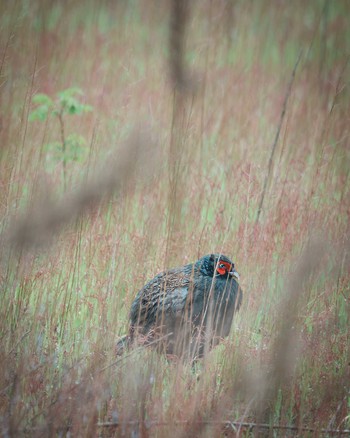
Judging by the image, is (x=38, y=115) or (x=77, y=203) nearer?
(x=77, y=203)

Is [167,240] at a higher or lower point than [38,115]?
lower

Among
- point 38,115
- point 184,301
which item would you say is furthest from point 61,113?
point 184,301

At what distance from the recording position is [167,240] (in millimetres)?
2271

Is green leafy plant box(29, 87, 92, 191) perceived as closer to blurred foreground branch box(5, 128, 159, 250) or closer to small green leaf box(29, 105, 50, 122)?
small green leaf box(29, 105, 50, 122)

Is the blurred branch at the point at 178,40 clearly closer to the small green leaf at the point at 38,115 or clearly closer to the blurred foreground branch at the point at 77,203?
the blurred foreground branch at the point at 77,203

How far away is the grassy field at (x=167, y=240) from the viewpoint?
132 centimetres

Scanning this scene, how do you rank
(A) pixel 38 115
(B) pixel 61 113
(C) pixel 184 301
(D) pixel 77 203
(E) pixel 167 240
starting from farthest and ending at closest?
1. (B) pixel 61 113
2. (A) pixel 38 115
3. (C) pixel 184 301
4. (E) pixel 167 240
5. (D) pixel 77 203

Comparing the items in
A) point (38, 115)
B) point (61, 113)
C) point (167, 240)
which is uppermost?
point (61, 113)

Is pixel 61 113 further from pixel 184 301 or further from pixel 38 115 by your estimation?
pixel 184 301

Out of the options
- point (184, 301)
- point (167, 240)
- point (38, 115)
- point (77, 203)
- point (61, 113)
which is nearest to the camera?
point (77, 203)

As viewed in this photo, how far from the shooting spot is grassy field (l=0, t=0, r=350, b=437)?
1315 mm

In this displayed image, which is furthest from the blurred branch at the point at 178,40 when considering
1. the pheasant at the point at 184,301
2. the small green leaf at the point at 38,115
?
the small green leaf at the point at 38,115

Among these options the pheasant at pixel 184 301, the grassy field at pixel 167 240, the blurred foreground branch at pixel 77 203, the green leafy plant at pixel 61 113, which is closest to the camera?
the blurred foreground branch at pixel 77 203

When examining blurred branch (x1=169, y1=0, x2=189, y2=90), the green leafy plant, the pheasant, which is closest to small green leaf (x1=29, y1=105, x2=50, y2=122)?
the green leafy plant
